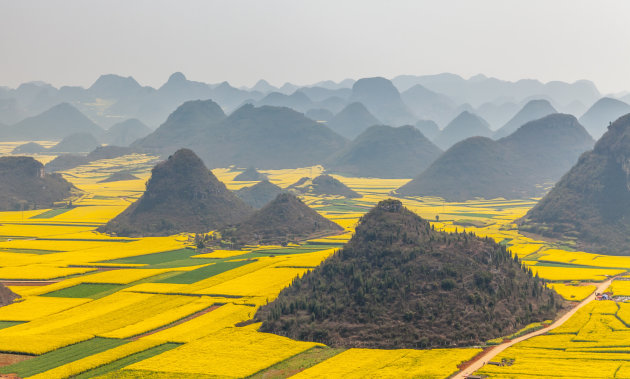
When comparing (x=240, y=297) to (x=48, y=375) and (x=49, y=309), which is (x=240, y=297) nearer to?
(x=49, y=309)

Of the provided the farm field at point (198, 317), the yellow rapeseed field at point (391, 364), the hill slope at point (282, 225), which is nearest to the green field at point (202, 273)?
the farm field at point (198, 317)

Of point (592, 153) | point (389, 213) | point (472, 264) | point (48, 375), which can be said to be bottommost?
point (48, 375)

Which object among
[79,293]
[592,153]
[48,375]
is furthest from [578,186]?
[48,375]

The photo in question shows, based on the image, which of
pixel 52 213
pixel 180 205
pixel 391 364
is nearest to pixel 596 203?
pixel 180 205

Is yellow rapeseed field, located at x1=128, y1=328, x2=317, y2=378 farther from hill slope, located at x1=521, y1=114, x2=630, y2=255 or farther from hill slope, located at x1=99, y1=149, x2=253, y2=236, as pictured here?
hill slope, located at x1=99, y1=149, x2=253, y2=236

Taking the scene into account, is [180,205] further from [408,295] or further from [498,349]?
[498,349]
